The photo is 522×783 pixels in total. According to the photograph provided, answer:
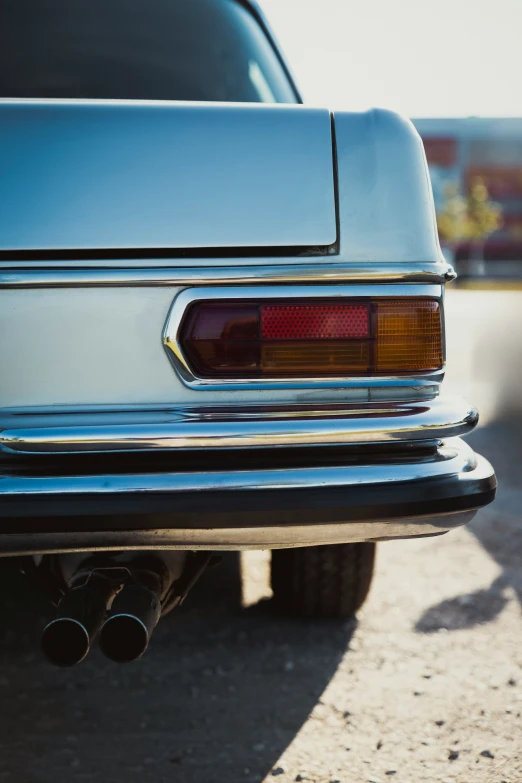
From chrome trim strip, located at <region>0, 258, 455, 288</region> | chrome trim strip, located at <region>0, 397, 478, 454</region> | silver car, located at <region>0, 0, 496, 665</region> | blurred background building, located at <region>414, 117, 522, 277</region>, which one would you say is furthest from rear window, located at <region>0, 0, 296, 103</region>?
blurred background building, located at <region>414, 117, 522, 277</region>

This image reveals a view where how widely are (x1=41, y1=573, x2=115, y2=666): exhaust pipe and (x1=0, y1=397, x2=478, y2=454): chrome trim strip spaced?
31 cm

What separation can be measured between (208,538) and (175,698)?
95cm

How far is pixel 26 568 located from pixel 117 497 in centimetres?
51

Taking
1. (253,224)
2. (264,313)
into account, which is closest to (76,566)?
(264,313)

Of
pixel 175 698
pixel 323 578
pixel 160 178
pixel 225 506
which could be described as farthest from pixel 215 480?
pixel 323 578

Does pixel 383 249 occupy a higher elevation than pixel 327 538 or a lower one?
higher

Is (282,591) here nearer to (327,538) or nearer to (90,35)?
(327,538)

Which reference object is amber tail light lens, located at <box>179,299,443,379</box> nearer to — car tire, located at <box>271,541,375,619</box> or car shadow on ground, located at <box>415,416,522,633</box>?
car tire, located at <box>271,541,375,619</box>

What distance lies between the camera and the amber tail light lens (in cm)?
158

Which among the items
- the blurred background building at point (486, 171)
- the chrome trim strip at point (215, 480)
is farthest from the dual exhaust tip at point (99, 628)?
the blurred background building at point (486, 171)

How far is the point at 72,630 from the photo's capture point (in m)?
1.51

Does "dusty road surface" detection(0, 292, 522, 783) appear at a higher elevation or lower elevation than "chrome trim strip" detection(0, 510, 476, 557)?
lower

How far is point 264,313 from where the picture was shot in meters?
1.59

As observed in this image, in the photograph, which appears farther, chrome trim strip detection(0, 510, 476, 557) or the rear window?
the rear window
